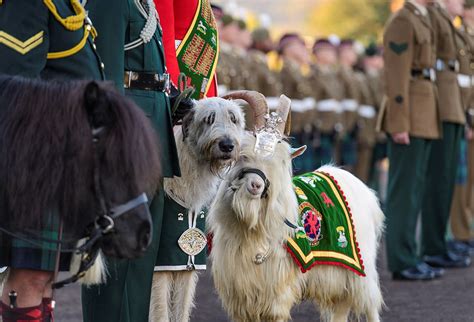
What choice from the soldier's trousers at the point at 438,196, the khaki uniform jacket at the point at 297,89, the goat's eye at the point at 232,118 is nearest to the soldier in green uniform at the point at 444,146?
the soldier's trousers at the point at 438,196

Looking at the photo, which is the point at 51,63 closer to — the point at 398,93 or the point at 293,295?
the point at 293,295

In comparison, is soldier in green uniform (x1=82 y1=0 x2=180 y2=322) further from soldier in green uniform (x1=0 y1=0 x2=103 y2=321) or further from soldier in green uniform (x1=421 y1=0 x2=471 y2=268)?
soldier in green uniform (x1=421 y1=0 x2=471 y2=268)

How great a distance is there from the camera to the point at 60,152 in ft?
13.4

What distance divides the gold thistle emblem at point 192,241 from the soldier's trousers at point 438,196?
4.66 metres

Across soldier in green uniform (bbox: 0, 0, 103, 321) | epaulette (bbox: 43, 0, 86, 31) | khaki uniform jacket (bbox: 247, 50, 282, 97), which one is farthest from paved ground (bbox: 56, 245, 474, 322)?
khaki uniform jacket (bbox: 247, 50, 282, 97)

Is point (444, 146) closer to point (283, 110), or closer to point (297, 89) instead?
point (283, 110)

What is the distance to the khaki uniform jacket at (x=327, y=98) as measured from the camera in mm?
15773

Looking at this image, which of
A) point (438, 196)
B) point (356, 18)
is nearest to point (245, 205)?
point (438, 196)

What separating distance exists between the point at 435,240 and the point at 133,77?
5483mm

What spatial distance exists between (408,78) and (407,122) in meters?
0.37

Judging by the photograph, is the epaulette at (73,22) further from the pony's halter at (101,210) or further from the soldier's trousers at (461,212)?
the soldier's trousers at (461,212)

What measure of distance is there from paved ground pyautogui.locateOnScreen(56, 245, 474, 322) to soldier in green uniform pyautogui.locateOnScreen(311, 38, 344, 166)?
5905mm

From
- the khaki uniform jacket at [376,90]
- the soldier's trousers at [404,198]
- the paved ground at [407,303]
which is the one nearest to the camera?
the paved ground at [407,303]

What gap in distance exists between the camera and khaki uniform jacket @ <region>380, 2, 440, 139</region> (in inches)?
361
